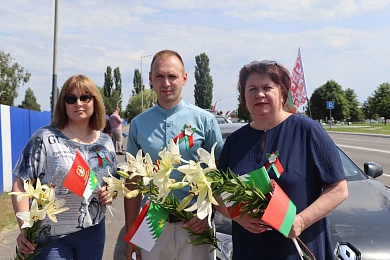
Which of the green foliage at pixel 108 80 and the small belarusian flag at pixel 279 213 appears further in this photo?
the green foliage at pixel 108 80

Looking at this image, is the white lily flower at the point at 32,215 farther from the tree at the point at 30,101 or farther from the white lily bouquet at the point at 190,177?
the tree at the point at 30,101

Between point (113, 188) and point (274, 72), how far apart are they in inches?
42.6

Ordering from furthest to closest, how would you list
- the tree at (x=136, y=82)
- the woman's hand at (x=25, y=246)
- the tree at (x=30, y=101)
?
the tree at (x=136, y=82)
the tree at (x=30, y=101)
the woman's hand at (x=25, y=246)

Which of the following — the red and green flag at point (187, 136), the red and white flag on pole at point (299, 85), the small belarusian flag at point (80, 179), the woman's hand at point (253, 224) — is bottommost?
the woman's hand at point (253, 224)

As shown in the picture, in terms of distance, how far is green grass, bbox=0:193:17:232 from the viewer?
21.1ft

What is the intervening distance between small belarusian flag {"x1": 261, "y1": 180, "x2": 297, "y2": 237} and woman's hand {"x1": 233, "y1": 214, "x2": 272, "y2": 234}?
0.46 feet

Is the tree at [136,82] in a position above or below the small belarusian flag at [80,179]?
above

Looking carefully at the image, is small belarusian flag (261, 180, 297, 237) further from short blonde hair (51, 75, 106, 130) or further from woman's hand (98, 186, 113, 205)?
short blonde hair (51, 75, 106, 130)

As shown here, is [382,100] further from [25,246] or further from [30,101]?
[25,246]

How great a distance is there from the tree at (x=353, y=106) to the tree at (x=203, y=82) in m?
30.0

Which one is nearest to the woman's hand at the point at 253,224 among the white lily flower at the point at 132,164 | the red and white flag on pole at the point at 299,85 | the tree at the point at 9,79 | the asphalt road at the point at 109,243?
the white lily flower at the point at 132,164

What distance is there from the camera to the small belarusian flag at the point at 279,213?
5.63ft

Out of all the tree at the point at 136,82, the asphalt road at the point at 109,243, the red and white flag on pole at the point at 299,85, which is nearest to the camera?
the asphalt road at the point at 109,243

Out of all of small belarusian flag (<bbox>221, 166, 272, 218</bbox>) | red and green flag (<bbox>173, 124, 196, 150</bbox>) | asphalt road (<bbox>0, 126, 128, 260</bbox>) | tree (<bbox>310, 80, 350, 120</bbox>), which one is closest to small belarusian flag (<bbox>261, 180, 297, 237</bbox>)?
small belarusian flag (<bbox>221, 166, 272, 218</bbox>)
